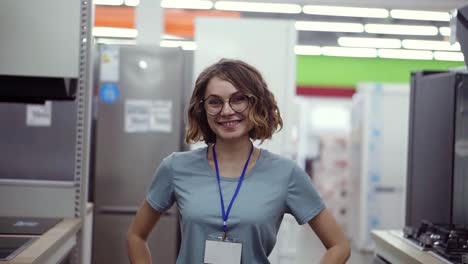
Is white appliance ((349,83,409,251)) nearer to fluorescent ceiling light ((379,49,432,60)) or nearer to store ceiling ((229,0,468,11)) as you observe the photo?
store ceiling ((229,0,468,11))

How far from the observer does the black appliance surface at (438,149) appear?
240 centimetres

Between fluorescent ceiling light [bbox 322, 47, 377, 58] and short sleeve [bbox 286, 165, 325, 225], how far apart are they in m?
10.3

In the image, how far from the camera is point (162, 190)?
2.01 metres

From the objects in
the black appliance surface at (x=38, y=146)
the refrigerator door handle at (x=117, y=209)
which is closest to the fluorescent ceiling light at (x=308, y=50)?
the refrigerator door handle at (x=117, y=209)

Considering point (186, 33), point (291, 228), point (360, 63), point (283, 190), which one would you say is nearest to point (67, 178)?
Result: point (283, 190)

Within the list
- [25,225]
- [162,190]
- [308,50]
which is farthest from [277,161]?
[308,50]

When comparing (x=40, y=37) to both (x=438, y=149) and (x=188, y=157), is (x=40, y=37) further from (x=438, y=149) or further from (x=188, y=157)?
(x=438, y=149)

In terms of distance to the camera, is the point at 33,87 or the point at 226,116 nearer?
the point at 226,116

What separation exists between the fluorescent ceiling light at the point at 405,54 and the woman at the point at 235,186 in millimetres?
10510

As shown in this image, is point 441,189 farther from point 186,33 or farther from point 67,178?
point 186,33

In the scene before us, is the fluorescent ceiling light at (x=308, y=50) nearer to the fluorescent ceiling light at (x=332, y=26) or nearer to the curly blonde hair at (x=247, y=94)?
the fluorescent ceiling light at (x=332, y=26)

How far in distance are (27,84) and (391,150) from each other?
18.5 feet

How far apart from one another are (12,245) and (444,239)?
1652mm

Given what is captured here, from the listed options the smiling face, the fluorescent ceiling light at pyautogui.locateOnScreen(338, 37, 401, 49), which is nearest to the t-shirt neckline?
the smiling face
